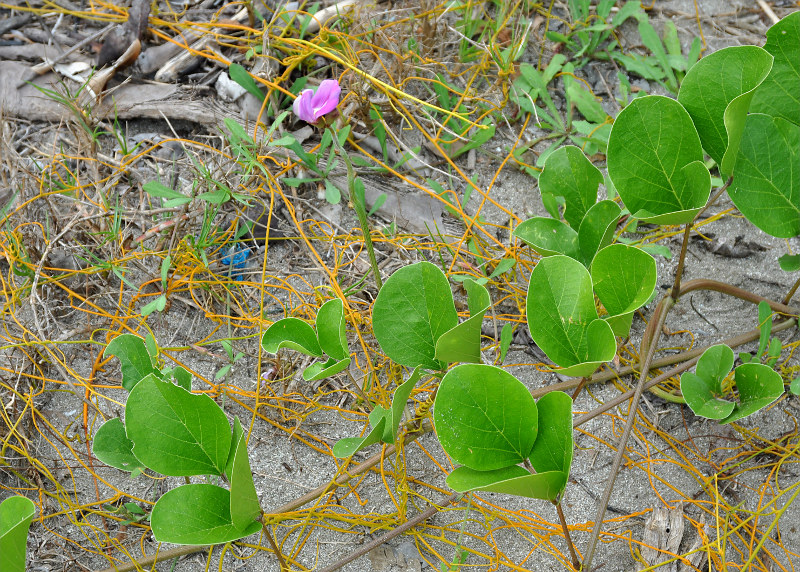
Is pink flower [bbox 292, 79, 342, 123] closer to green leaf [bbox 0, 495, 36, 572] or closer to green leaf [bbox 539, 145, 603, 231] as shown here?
green leaf [bbox 539, 145, 603, 231]

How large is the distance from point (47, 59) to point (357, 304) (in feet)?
4.11

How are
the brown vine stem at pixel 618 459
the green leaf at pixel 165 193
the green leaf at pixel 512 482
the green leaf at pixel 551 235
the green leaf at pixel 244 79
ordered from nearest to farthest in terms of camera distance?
1. the green leaf at pixel 512 482
2. the brown vine stem at pixel 618 459
3. the green leaf at pixel 551 235
4. the green leaf at pixel 165 193
5. the green leaf at pixel 244 79

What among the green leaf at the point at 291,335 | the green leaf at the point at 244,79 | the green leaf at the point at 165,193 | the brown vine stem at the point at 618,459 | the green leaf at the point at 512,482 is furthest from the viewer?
the green leaf at the point at 244,79

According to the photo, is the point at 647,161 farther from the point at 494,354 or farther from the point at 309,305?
the point at 309,305

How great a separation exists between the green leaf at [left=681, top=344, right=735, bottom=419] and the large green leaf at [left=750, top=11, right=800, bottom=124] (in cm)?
42

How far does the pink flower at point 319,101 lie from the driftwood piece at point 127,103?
0.74 metres

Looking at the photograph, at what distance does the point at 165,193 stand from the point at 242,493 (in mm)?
921

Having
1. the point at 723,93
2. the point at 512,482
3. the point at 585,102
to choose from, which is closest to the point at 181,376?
the point at 512,482

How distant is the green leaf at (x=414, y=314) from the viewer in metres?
1.00

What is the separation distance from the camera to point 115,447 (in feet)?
3.57

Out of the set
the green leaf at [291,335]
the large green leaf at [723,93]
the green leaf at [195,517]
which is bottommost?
the green leaf at [195,517]

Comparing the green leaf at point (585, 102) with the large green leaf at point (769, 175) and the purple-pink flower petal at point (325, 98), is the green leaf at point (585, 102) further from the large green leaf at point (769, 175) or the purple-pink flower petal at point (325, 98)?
the purple-pink flower petal at point (325, 98)

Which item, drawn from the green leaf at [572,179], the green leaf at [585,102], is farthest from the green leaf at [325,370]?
the green leaf at [585,102]

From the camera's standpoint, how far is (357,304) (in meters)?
1.52
